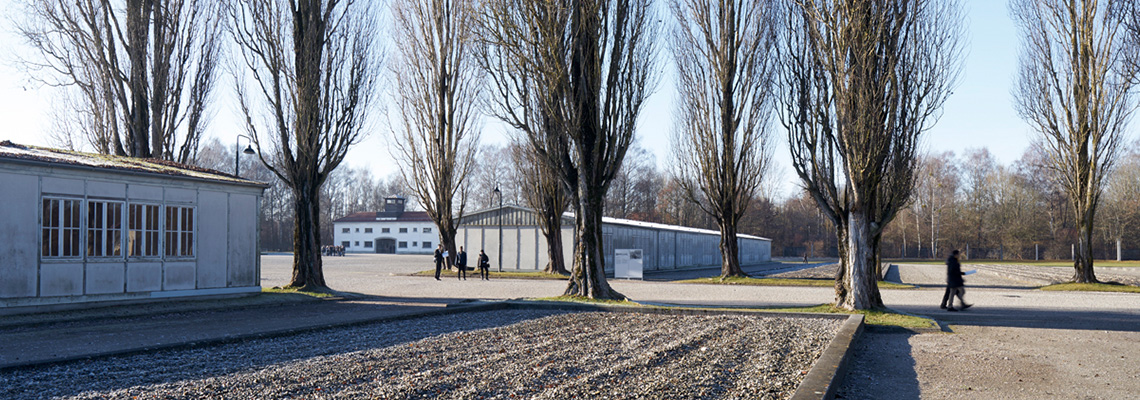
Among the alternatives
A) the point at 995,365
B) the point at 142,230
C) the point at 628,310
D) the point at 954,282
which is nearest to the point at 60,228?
the point at 142,230

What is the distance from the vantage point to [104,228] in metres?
15.4

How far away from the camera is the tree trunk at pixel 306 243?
21.0m

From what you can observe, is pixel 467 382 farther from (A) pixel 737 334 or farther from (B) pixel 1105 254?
(B) pixel 1105 254

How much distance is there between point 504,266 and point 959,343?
29019 mm

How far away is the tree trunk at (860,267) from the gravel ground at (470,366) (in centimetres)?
310

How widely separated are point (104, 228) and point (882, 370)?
14059mm

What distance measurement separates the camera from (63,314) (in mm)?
14047

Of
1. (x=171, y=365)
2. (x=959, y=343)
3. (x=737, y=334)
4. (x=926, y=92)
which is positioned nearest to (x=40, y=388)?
(x=171, y=365)

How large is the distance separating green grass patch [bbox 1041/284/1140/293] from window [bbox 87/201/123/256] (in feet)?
84.8

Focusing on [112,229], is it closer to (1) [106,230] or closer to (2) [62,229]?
(1) [106,230]

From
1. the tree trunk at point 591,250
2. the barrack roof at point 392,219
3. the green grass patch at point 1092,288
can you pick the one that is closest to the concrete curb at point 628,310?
the tree trunk at point 591,250

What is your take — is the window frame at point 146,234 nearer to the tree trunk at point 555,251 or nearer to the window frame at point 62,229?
the window frame at point 62,229

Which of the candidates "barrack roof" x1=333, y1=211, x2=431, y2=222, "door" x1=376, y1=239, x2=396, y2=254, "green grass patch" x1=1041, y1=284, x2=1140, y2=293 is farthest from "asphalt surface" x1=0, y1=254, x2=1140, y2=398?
"door" x1=376, y1=239, x2=396, y2=254

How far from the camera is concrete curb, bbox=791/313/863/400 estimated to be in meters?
6.42
